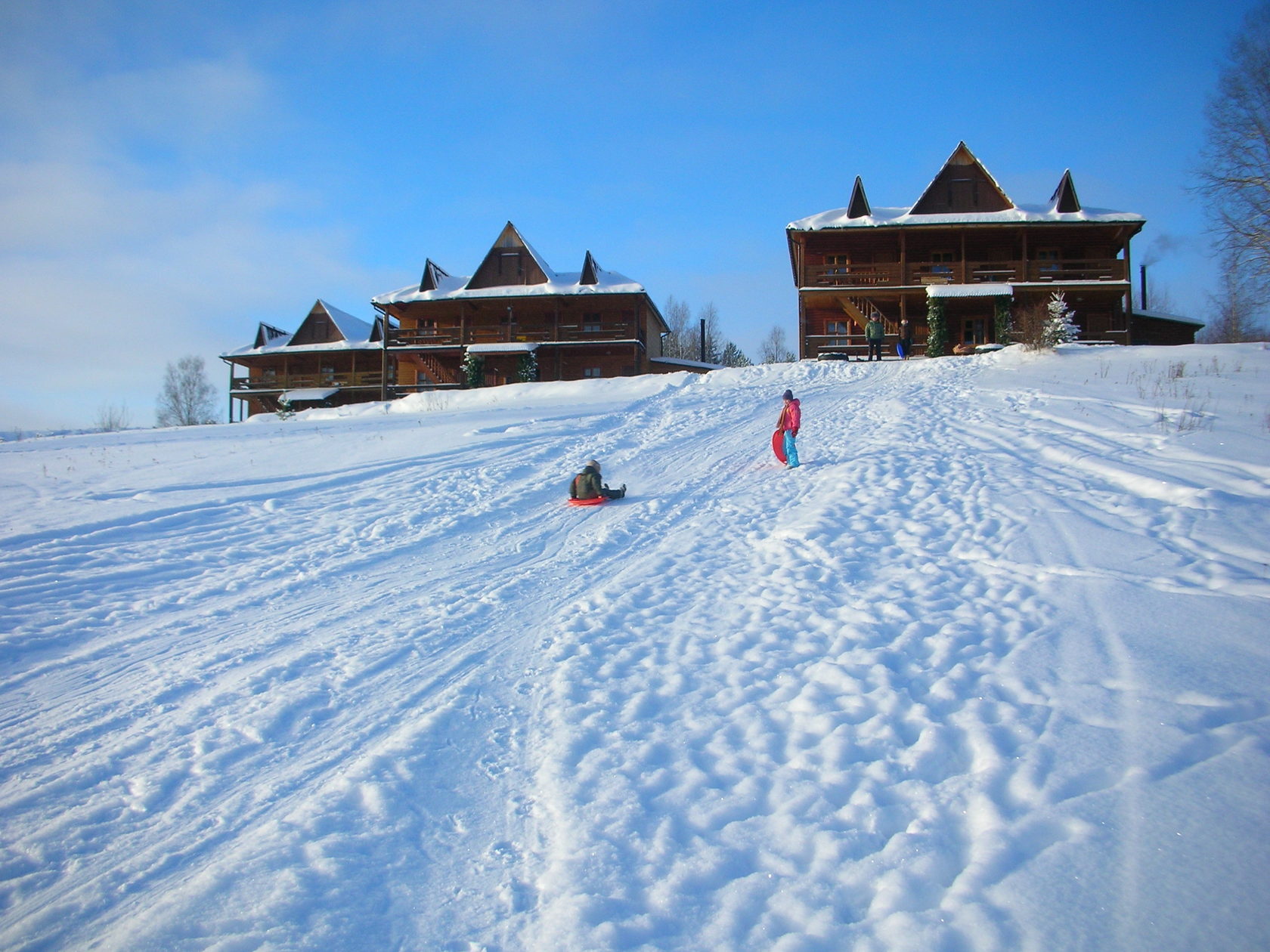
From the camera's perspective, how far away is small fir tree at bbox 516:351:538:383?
3181 centimetres

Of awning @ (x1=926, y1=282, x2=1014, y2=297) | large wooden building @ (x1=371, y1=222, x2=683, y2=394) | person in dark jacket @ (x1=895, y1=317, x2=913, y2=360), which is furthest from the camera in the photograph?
large wooden building @ (x1=371, y1=222, x2=683, y2=394)

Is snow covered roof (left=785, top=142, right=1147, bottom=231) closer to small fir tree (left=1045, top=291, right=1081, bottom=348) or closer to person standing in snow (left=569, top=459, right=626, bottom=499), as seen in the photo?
small fir tree (left=1045, top=291, right=1081, bottom=348)

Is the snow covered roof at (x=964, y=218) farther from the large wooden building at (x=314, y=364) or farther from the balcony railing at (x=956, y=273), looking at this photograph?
the large wooden building at (x=314, y=364)

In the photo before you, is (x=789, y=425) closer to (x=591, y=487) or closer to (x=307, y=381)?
(x=591, y=487)

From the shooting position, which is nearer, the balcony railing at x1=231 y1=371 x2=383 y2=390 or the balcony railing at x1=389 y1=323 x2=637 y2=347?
the balcony railing at x1=389 y1=323 x2=637 y2=347

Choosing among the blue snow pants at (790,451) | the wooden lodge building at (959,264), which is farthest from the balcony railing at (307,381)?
the blue snow pants at (790,451)

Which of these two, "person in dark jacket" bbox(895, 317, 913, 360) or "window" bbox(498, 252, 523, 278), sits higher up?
"window" bbox(498, 252, 523, 278)

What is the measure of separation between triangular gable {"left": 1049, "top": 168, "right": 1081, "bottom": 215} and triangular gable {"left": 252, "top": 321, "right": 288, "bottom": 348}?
44.2 metres

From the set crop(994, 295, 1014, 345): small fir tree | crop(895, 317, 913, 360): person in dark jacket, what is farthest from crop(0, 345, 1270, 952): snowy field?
crop(994, 295, 1014, 345): small fir tree

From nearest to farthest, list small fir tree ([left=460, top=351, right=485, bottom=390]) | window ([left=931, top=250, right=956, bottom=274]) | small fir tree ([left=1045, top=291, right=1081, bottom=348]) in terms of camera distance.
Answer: small fir tree ([left=1045, top=291, right=1081, bottom=348]), window ([left=931, top=250, right=956, bottom=274]), small fir tree ([left=460, top=351, right=485, bottom=390])

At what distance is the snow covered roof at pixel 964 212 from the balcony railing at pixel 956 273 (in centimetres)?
161

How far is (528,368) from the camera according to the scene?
3181 centimetres

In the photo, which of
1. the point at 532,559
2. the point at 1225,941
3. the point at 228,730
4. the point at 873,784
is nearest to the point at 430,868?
the point at 228,730

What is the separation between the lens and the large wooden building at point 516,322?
33.1 metres
